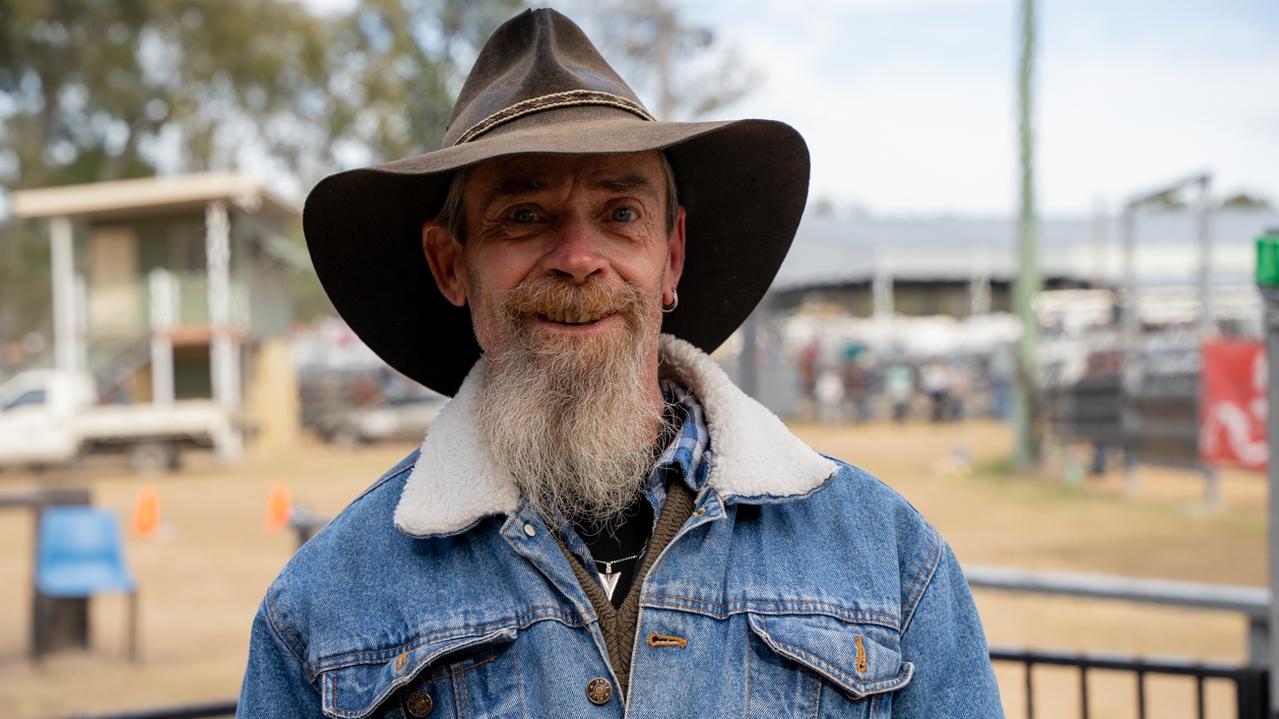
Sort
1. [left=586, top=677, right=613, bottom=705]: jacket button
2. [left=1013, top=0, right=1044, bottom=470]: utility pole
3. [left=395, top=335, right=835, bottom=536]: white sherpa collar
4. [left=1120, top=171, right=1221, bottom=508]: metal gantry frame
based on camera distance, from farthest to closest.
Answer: [left=1013, top=0, right=1044, bottom=470]: utility pole → [left=1120, top=171, right=1221, bottom=508]: metal gantry frame → [left=395, top=335, right=835, bottom=536]: white sherpa collar → [left=586, top=677, right=613, bottom=705]: jacket button

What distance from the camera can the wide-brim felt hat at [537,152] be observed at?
182 cm

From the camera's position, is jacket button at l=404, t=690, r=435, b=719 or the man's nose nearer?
jacket button at l=404, t=690, r=435, b=719

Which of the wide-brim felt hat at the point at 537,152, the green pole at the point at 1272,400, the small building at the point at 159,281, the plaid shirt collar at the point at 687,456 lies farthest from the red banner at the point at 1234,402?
the small building at the point at 159,281

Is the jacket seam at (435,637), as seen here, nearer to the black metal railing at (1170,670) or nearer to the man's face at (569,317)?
the man's face at (569,317)

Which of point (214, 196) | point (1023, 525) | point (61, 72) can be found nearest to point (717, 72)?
point (214, 196)

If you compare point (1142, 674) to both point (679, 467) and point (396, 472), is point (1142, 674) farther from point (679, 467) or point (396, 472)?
point (396, 472)

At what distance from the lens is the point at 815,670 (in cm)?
168

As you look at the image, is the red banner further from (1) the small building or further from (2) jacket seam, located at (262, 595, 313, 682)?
(1) the small building

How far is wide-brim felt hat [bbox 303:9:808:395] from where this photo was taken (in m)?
1.82

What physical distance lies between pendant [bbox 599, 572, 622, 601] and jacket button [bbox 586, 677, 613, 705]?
6.3 inches

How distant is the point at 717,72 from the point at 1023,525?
1793 centimetres

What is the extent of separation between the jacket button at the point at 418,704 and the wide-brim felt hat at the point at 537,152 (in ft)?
2.50

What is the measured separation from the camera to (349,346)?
122 ft

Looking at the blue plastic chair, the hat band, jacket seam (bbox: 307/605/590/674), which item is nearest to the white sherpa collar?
jacket seam (bbox: 307/605/590/674)
